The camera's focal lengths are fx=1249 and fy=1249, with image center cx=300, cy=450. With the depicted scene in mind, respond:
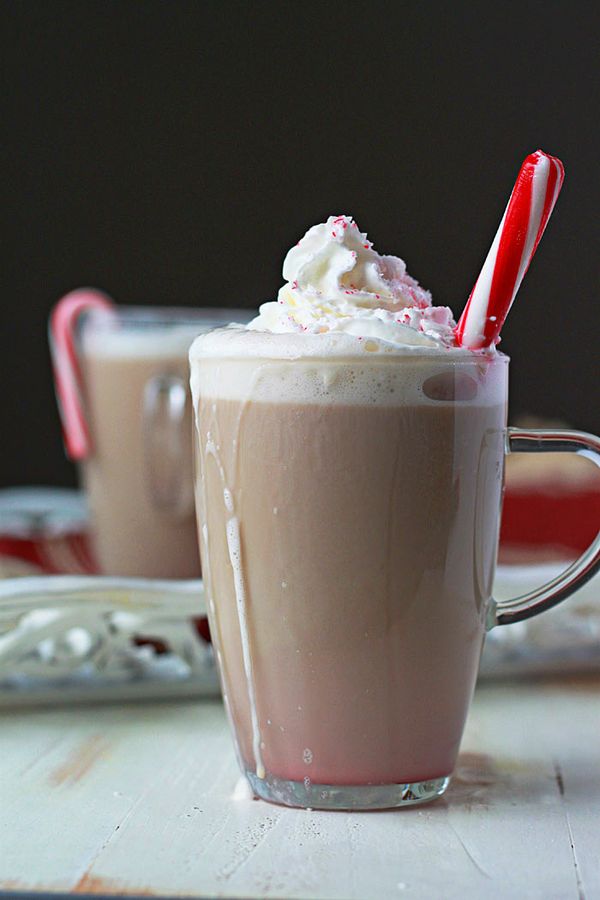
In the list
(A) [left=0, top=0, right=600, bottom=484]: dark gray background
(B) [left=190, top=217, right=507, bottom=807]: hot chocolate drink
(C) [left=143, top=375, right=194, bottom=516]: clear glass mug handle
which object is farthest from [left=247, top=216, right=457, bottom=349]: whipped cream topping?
(A) [left=0, top=0, right=600, bottom=484]: dark gray background

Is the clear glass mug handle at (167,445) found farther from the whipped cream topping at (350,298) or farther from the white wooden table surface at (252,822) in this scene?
the whipped cream topping at (350,298)

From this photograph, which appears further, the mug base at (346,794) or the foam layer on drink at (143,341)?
the foam layer on drink at (143,341)

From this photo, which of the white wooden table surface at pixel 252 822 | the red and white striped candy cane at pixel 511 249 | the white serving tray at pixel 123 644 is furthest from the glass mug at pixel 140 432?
the red and white striped candy cane at pixel 511 249

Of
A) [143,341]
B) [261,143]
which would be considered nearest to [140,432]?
[143,341]

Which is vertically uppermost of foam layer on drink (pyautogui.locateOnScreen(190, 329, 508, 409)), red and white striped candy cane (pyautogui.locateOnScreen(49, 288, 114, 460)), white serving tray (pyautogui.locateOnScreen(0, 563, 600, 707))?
foam layer on drink (pyautogui.locateOnScreen(190, 329, 508, 409))

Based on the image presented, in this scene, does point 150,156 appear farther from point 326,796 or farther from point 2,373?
point 326,796

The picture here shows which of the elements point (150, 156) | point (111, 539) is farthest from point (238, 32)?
point (111, 539)

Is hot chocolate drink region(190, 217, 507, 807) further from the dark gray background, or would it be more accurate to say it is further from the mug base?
the dark gray background
